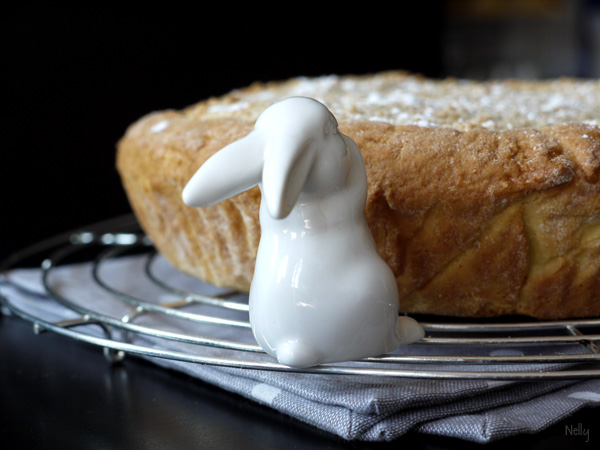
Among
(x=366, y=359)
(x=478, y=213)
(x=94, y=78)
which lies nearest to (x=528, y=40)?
(x=94, y=78)

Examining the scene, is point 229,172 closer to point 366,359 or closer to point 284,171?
point 284,171

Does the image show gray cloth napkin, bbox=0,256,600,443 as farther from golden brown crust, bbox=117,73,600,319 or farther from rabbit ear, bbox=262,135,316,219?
rabbit ear, bbox=262,135,316,219

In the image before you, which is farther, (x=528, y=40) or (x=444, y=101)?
(x=528, y=40)

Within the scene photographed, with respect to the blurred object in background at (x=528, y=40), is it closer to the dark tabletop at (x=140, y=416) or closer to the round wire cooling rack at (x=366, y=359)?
the round wire cooling rack at (x=366, y=359)

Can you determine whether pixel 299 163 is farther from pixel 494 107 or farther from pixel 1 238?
pixel 1 238

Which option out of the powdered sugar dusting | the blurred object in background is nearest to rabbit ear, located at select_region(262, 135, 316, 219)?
the powdered sugar dusting

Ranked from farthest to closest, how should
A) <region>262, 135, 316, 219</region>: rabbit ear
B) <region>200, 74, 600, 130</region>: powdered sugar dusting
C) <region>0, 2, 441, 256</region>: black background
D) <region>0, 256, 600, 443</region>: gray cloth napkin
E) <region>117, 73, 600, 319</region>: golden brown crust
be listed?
<region>0, 2, 441, 256</region>: black background → <region>200, 74, 600, 130</region>: powdered sugar dusting → <region>117, 73, 600, 319</region>: golden brown crust → <region>0, 256, 600, 443</region>: gray cloth napkin → <region>262, 135, 316, 219</region>: rabbit ear
